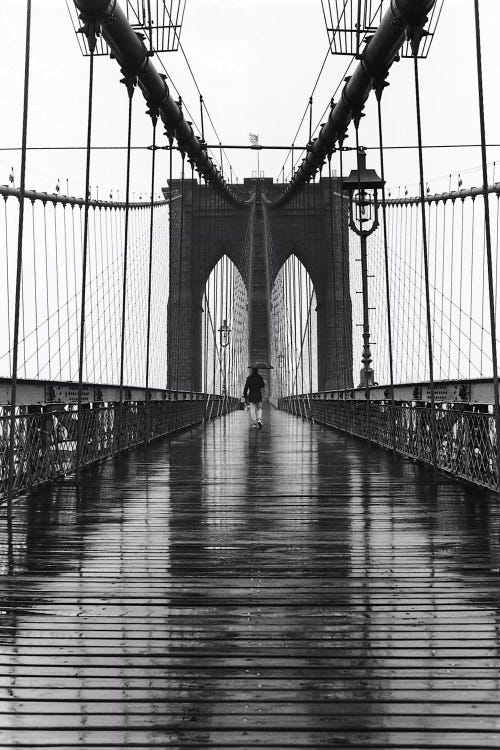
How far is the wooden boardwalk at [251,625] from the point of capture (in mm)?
1958

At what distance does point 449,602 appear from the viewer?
9.82ft

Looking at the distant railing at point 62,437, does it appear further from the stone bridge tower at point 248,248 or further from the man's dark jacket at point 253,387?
the stone bridge tower at point 248,248

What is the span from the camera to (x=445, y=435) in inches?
271

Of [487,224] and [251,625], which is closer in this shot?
[251,625]

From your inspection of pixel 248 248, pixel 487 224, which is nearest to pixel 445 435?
pixel 487 224

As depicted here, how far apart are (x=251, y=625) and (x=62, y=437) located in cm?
425

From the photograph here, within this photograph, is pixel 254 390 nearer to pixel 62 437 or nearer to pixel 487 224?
pixel 62 437

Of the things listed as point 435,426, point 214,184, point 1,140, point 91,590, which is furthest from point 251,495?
point 1,140

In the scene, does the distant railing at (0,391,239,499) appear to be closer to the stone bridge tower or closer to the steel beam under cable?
the steel beam under cable

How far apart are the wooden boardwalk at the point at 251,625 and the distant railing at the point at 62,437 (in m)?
0.41

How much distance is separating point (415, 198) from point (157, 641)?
931 inches

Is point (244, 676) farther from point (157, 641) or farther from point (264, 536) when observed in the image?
point (264, 536)

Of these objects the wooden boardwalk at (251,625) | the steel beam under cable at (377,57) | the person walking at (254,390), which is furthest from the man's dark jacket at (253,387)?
the wooden boardwalk at (251,625)

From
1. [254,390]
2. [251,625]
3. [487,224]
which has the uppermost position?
[487,224]
